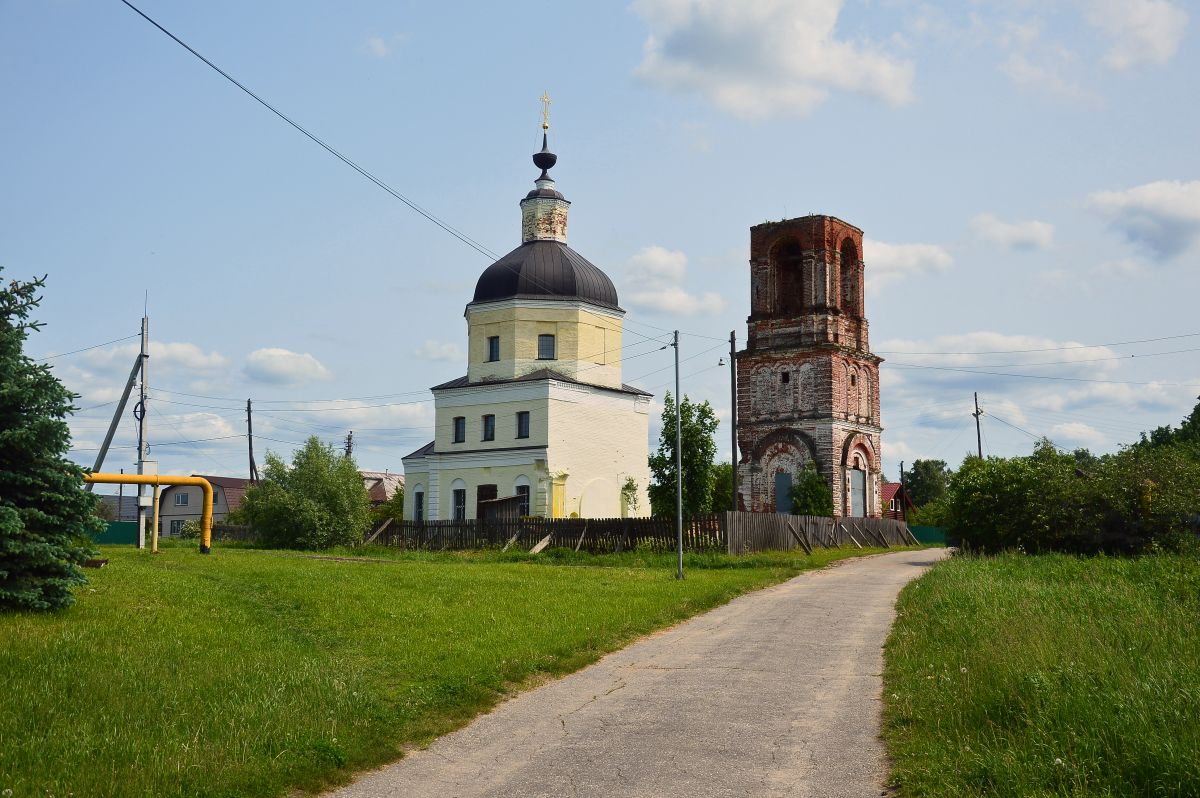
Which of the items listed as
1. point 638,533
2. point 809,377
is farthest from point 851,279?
point 638,533

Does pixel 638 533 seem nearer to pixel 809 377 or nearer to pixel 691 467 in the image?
pixel 691 467

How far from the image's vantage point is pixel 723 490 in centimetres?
5803

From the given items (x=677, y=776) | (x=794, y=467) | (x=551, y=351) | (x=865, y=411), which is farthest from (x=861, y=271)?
(x=677, y=776)

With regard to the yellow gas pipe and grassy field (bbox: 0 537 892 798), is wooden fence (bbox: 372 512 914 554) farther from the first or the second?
grassy field (bbox: 0 537 892 798)

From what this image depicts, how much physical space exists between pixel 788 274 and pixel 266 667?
1872 inches

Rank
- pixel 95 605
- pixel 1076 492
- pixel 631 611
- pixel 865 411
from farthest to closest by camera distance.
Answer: pixel 865 411, pixel 1076 492, pixel 631 611, pixel 95 605

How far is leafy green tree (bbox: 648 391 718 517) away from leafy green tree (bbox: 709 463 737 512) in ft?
44.0

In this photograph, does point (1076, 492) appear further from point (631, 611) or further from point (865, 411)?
point (865, 411)

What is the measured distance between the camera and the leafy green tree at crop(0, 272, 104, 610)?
1417 cm

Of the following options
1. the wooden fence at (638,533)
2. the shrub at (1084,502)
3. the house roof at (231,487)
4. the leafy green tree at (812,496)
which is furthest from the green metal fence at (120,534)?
the shrub at (1084,502)

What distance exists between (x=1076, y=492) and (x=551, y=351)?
24.9 metres

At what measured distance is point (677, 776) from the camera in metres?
8.82

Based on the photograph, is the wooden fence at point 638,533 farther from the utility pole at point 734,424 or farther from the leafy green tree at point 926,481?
the leafy green tree at point 926,481

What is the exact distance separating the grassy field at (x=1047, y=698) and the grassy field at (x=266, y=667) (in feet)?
14.3
